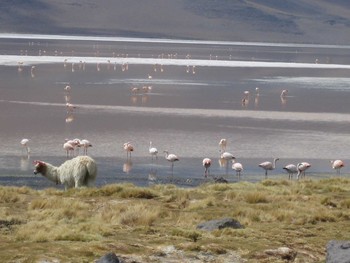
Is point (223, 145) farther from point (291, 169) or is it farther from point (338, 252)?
point (338, 252)

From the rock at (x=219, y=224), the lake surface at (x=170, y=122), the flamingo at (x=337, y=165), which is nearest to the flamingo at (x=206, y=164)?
the lake surface at (x=170, y=122)

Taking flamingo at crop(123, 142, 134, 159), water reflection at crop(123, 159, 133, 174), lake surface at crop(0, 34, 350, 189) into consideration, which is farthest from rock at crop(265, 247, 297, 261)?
flamingo at crop(123, 142, 134, 159)

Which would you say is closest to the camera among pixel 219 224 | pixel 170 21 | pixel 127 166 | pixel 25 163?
pixel 219 224

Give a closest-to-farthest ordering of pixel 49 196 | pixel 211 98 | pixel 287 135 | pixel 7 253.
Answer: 1. pixel 7 253
2. pixel 49 196
3. pixel 287 135
4. pixel 211 98

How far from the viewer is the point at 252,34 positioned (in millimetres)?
166250

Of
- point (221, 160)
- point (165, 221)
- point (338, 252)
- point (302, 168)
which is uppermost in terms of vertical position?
point (338, 252)

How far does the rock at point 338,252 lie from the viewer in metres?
7.72

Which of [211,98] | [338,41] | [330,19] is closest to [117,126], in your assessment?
[211,98]

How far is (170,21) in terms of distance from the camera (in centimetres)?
16438

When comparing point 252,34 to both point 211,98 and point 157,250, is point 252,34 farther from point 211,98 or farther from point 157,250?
point 157,250

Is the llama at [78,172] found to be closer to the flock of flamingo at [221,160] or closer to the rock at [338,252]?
the flock of flamingo at [221,160]

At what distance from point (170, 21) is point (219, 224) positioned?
512 feet

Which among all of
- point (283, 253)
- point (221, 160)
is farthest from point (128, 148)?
point (283, 253)

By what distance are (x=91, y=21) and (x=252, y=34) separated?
3058 cm
